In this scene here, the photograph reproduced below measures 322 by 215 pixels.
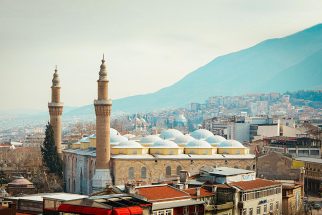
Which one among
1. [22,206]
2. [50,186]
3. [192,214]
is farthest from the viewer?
[50,186]

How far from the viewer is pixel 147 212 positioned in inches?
932

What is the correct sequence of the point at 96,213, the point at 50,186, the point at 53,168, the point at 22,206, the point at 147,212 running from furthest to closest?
the point at 53,168
the point at 50,186
the point at 22,206
the point at 147,212
the point at 96,213

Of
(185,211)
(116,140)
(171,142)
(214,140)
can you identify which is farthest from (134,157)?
(185,211)

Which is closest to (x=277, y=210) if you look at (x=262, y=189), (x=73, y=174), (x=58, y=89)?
(x=262, y=189)

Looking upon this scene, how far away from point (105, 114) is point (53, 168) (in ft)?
30.6

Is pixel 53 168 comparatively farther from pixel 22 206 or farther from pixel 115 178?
pixel 22 206

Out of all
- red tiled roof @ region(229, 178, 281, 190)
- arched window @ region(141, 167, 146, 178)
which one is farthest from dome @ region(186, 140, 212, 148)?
red tiled roof @ region(229, 178, 281, 190)

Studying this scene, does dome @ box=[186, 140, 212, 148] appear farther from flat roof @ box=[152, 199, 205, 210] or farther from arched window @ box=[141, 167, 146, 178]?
flat roof @ box=[152, 199, 205, 210]

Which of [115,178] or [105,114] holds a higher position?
[105,114]

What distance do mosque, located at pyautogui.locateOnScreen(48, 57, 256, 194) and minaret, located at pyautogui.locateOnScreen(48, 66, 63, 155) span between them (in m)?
3.87

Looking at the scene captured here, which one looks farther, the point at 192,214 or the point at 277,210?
the point at 277,210

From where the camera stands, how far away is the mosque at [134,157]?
3997 centimetres

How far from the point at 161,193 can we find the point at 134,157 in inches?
591

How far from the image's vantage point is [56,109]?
5034 centimetres
